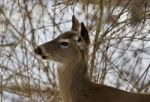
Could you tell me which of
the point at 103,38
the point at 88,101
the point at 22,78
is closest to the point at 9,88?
the point at 22,78

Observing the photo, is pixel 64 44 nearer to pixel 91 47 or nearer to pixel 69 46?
pixel 69 46

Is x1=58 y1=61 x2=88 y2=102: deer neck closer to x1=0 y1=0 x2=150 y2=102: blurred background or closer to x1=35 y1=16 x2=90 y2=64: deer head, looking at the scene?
x1=35 y1=16 x2=90 y2=64: deer head

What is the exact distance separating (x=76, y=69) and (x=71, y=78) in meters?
0.11

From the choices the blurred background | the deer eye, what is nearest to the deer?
the deer eye

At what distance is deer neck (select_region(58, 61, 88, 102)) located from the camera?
5.30 metres

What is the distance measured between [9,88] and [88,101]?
5.35 ft

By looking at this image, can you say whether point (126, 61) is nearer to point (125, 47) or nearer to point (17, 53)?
point (125, 47)

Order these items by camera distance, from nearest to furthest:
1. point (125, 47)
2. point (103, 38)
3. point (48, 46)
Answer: point (48, 46) < point (103, 38) < point (125, 47)

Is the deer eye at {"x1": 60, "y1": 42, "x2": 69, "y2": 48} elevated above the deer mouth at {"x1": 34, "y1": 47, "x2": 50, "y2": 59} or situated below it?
above

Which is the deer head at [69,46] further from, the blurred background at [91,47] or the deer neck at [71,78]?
the blurred background at [91,47]

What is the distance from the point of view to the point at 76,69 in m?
5.31

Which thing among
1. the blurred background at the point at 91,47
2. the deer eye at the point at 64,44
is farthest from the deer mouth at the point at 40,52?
the blurred background at the point at 91,47

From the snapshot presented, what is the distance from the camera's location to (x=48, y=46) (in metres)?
5.17

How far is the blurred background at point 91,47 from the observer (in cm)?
626
